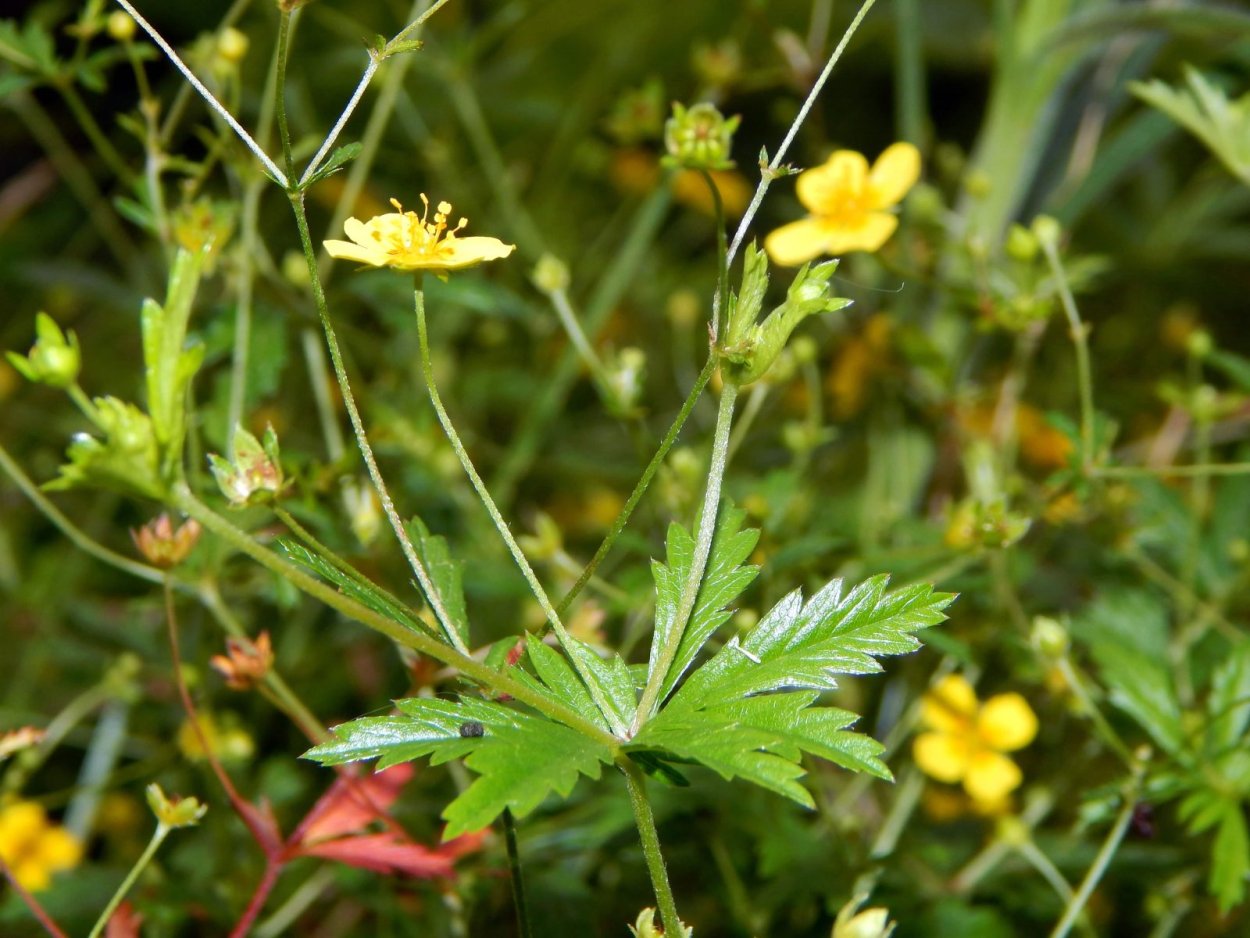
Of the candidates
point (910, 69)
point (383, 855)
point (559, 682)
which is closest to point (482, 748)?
point (559, 682)

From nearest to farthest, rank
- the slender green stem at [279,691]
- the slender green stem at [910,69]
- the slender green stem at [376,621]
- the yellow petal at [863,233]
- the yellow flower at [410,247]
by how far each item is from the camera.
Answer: the slender green stem at [376,621], the yellow flower at [410,247], the slender green stem at [279,691], the yellow petal at [863,233], the slender green stem at [910,69]

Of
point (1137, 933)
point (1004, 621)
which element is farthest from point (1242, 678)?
point (1137, 933)

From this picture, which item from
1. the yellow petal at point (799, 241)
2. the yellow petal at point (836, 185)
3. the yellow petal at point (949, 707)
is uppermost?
the yellow petal at point (836, 185)

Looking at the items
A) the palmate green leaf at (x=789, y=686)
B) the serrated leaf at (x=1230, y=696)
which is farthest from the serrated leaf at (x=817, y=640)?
the serrated leaf at (x=1230, y=696)

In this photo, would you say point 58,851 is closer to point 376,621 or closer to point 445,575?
point 445,575

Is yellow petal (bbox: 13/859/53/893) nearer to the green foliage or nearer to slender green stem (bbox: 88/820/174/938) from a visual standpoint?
slender green stem (bbox: 88/820/174/938)

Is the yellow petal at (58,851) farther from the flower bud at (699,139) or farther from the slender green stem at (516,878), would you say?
the flower bud at (699,139)
